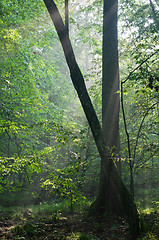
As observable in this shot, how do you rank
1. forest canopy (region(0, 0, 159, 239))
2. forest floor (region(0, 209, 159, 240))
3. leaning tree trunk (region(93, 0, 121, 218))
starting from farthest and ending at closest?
1. leaning tree trunk (region(93, 0, 121, 218))
2. forest canopy (region(0, 0, 159, 239))
3. forest floor (region(0, 209, 159, 240))

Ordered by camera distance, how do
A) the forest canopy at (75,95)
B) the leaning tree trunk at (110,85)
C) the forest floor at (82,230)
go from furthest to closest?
the leaning tree trunk at (110,85) → the forest canopy at (75,95) → the forest floor at (82,230)

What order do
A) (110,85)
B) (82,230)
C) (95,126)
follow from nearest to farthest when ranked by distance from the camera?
(82,230) < (95,126) < (110,85)

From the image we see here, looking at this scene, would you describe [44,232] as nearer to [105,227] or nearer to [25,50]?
[105,227]

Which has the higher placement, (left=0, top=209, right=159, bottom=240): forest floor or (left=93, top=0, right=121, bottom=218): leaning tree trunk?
(left=93, top=0, right=121, bottom=218): leaning tree trunk

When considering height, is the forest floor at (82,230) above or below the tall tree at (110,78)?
below

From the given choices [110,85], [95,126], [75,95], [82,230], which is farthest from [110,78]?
[82,230]

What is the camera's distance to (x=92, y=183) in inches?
473

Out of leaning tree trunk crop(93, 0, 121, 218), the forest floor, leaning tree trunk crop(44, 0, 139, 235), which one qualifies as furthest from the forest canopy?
the forest floor

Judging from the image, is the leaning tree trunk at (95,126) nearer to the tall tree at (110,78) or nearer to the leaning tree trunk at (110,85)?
the leaning tree trunk at (110,85)

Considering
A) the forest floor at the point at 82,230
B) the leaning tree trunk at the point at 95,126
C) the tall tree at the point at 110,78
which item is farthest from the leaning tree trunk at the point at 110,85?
the leaning tree trunk at the point at 95,126

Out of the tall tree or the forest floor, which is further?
the tall tree

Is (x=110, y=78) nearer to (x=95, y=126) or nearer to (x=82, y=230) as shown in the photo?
(x=95, y=126)

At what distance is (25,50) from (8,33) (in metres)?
2.63

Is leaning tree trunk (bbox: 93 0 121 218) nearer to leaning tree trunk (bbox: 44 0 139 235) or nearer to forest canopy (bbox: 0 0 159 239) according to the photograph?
forest canopy (bbox: 0 0 159 239)
